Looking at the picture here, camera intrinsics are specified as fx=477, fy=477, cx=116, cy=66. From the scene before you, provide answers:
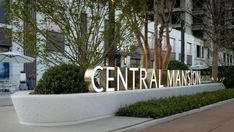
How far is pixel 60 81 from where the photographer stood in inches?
564

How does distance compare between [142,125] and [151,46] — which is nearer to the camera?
[142,125]

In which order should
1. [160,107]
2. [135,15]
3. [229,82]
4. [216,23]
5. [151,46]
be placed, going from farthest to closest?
[151,46]
[229,82]
[216,23]
[135,15]
[160,107]

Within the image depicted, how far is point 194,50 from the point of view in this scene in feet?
276

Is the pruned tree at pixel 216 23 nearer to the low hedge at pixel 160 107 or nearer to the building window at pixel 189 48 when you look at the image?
the low hedge at pixel 160 107

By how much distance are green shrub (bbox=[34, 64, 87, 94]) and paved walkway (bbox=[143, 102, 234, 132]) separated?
9.22 ft

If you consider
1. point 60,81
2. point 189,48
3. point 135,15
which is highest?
point 189,48

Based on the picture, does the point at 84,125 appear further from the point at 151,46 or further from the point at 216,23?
the point at 151,46

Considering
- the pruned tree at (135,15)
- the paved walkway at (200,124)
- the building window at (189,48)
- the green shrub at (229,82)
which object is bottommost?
the paved walkway at (200,124)

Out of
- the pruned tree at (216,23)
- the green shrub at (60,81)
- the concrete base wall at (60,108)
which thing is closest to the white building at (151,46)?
the pruned tree at (216,23)

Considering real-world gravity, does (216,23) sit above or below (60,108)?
above

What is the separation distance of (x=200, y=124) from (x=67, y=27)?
241 inches

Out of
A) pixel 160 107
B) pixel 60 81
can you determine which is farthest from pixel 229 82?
pixel 60 81

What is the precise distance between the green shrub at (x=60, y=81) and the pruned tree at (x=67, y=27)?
2.94 meters

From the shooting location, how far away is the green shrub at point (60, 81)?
1427 centimetres
